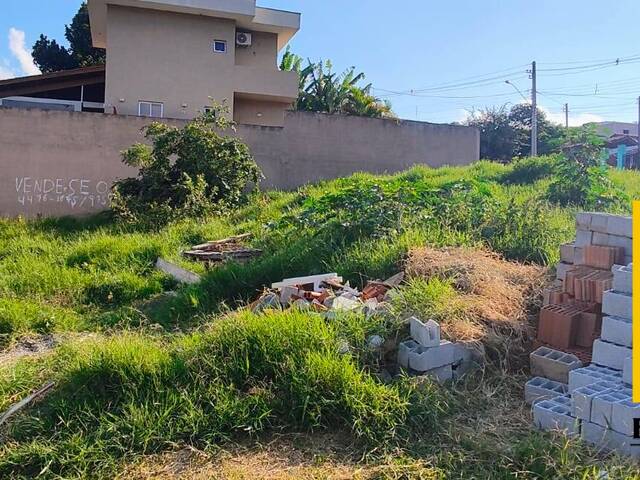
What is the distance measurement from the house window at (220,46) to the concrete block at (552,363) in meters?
14.3

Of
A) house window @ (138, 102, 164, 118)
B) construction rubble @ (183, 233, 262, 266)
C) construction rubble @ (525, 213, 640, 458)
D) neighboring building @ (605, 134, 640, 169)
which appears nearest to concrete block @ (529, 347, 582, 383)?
construction rubble @ (525, 213, 640, 458)

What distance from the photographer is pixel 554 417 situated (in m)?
2.89

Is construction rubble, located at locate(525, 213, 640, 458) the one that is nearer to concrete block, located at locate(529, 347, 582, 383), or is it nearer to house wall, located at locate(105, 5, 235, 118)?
concrete block, located at locate(529, 347, 582, 383)

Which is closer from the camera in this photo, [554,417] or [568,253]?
[554,417]

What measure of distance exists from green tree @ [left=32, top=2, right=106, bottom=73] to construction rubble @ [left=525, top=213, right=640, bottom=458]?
23.2 metres

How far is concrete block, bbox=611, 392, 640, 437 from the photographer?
8.58ft

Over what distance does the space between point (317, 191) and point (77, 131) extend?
17.8 feet

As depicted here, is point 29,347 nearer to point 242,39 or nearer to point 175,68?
point 175,68

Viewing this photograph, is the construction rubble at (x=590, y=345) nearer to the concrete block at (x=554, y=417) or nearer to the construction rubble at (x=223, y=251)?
the concrete block at (x=554, y=417)

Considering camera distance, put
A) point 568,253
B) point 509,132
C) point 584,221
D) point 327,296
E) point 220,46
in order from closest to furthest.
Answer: point 584,221 → point 568,253 → point 327,296 → point 220,46 → point 509,132

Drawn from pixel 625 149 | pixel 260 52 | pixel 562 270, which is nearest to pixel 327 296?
pixel 562 270

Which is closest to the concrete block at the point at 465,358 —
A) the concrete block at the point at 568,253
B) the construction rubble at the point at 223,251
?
the concrete block at the point at 568,253

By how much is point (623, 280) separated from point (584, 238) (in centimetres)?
94

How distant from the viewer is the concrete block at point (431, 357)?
3.41m
